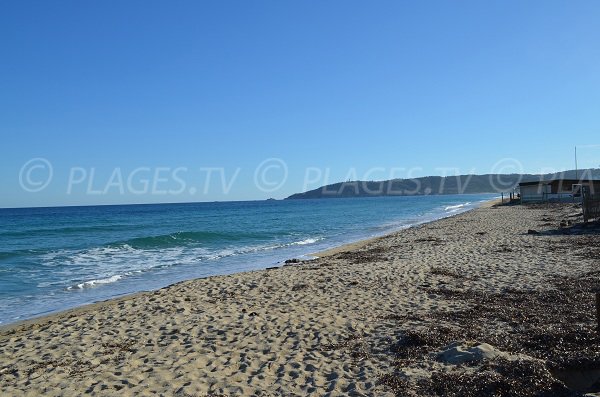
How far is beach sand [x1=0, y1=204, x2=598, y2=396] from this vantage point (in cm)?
575

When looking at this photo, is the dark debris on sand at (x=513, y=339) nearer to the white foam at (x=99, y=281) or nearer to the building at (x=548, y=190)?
the white foam at (x=99, y=281)

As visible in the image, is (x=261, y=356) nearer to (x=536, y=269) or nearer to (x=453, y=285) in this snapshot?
(x=453, y=285)

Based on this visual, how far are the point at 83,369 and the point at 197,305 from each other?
368 centimetres

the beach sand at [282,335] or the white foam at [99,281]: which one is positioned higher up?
the beach sand at [282,335]

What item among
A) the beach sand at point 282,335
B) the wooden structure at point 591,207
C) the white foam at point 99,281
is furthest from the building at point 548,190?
the white foam at point 99,281

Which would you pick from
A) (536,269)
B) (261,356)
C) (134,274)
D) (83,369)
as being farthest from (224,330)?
(134,274)

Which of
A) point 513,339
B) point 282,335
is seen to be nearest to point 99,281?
point 282,335

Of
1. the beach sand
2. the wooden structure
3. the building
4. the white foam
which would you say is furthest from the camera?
the building

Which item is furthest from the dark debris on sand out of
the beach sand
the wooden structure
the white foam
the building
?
the building

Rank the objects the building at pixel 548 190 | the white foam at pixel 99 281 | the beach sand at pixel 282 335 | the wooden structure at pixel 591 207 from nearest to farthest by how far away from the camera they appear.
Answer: the beach sand at pixel 282 335, the white foam at pixel 99 281, the wooden structure at pixel 591 207, the building at pixel 548 190

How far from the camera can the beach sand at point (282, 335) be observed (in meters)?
5.75

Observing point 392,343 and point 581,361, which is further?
point 392,343

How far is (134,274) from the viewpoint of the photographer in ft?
59.2

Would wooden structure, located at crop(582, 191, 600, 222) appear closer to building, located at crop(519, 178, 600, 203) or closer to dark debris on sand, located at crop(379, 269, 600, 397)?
dark debris on sand, located at crop(379, 269, 600, 397)
